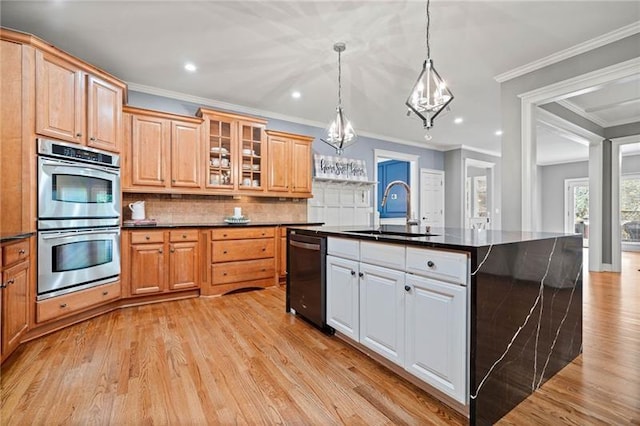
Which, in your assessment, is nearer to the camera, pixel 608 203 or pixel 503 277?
pixel 503 277

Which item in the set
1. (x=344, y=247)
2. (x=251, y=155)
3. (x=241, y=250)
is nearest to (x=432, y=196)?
(x=251, y=155)

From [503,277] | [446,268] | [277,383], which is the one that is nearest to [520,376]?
[503,277]

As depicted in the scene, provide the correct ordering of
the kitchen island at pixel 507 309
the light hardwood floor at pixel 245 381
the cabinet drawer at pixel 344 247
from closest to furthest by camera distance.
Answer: the kitchen island at pixel 507 309
the light hardwood floor at pixel 245 381
the cabinet drawer at pixel 344 247

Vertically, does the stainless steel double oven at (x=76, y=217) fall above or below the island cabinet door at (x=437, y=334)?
above

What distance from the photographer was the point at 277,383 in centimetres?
187

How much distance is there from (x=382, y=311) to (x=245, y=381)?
942mm

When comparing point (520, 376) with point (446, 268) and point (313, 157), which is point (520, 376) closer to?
point (446, 268)

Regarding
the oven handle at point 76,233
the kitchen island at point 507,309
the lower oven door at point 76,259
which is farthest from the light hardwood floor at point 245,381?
the oven handle at point 76,233

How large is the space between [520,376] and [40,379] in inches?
110

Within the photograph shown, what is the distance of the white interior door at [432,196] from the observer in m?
7.26

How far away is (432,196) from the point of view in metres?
7.42

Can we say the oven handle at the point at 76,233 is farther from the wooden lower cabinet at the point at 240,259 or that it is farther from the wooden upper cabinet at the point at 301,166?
the wooden upper cabinet at the point at 301,166

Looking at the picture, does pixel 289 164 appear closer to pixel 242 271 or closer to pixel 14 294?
pixel 242 271

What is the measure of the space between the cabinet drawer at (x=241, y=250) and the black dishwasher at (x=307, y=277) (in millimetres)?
1102
